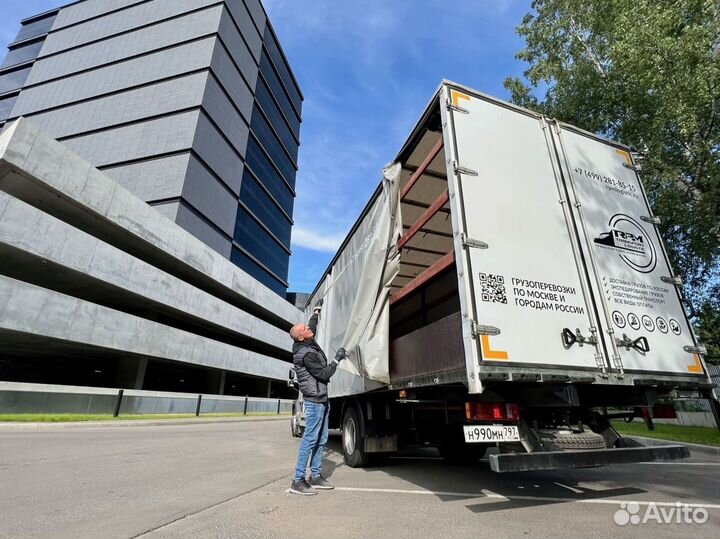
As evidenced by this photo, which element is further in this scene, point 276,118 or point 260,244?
point 276,118

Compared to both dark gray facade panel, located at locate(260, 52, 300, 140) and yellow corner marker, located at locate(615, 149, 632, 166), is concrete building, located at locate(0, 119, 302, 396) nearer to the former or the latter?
yellow corner marker, located at locate(615, 149, 632, 166)

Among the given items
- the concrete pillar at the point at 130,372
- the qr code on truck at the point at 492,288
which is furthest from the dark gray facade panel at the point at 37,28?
the qr code on truck at the point at 492,288

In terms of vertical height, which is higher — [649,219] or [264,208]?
[264,208]

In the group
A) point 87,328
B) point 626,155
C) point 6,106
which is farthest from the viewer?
point 6,106

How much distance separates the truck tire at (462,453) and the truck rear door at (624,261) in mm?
3003

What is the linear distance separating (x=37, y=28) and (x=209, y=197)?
49049 millimetres

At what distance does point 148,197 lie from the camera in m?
39.5

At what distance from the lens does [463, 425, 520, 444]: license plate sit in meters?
3.39

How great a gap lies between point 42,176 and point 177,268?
461 inches

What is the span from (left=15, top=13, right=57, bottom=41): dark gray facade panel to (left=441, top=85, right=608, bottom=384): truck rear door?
8243 cm

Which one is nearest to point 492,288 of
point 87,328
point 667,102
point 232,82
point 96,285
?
point 667,102

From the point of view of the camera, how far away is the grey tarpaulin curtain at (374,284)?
4.74 m

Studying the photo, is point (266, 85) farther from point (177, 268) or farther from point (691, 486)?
point (691, 486)

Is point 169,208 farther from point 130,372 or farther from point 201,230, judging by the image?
point 130,372
